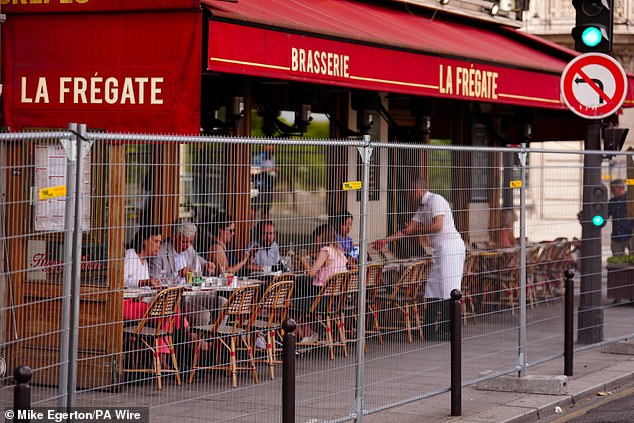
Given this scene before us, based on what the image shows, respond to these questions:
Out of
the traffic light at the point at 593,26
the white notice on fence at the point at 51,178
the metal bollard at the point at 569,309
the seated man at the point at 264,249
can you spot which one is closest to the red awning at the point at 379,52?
the traffic light at the point at 593,26

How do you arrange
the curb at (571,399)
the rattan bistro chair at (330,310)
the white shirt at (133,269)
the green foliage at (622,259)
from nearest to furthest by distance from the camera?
the white shirt at (133,269), the rattan bistro chair at (330,310), the curb at (571,399), the green foliage at (622,259)

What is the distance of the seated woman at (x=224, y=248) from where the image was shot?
24.4ft

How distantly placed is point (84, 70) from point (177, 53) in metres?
0.98

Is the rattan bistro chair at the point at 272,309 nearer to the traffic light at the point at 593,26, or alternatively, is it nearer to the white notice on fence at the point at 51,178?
the white notice on fence at the point at 51,178

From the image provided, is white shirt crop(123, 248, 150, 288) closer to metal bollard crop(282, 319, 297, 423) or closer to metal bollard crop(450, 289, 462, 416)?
metal bollard crop(282, 319, 297, 423)

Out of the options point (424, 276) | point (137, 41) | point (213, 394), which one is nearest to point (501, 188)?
point (424, 276)

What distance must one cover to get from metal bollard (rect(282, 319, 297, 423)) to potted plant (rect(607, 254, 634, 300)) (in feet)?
28.8

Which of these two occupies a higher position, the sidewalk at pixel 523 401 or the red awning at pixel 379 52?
the red awning at pixel 379 52

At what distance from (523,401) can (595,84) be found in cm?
416

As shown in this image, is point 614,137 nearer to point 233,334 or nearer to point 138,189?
point 233,334

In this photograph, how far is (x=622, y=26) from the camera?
105 feet

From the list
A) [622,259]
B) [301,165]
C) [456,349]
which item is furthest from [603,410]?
[622,259]

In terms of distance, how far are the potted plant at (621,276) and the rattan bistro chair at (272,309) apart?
8128 mm

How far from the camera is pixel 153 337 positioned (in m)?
6.98
